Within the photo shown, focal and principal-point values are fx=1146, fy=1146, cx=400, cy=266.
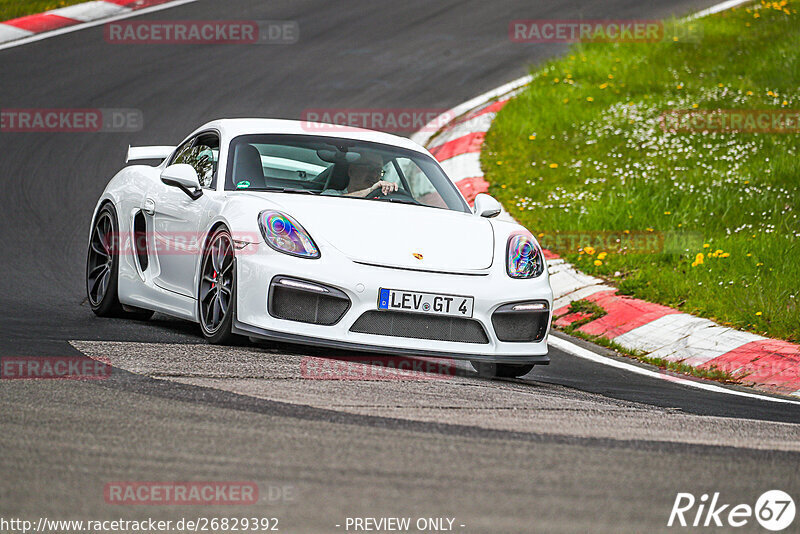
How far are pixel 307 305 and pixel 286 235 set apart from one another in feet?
1.33


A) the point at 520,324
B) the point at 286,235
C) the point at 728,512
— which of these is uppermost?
the point at 286,235

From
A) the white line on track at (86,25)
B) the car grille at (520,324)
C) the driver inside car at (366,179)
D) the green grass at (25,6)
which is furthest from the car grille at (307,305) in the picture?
the green grass at (25,6)

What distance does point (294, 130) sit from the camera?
7.12 meters

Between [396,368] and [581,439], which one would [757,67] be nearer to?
[396,368]

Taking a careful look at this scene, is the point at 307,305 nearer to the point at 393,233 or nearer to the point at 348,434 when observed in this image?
the point at 393,233

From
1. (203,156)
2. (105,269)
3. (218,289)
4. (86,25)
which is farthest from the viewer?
(86,25)

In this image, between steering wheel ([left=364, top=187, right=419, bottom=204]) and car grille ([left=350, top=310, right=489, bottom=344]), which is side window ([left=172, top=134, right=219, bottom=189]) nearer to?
steering wheel ([left=364, top=187, right=419, bottom=204])

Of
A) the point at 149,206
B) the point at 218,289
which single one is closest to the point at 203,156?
the point at 149,206

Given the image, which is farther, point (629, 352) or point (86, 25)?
point (86, 25)

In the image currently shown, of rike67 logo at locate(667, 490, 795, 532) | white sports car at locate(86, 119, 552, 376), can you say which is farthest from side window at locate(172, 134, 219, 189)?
rike67 logo at locate(667, 490, 795, 532)

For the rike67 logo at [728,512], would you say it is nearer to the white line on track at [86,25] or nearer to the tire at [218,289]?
the tire at [218,289]

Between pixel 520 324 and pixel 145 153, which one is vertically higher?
pixel 145 153

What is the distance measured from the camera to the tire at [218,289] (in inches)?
232

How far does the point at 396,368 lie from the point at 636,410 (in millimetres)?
1303
